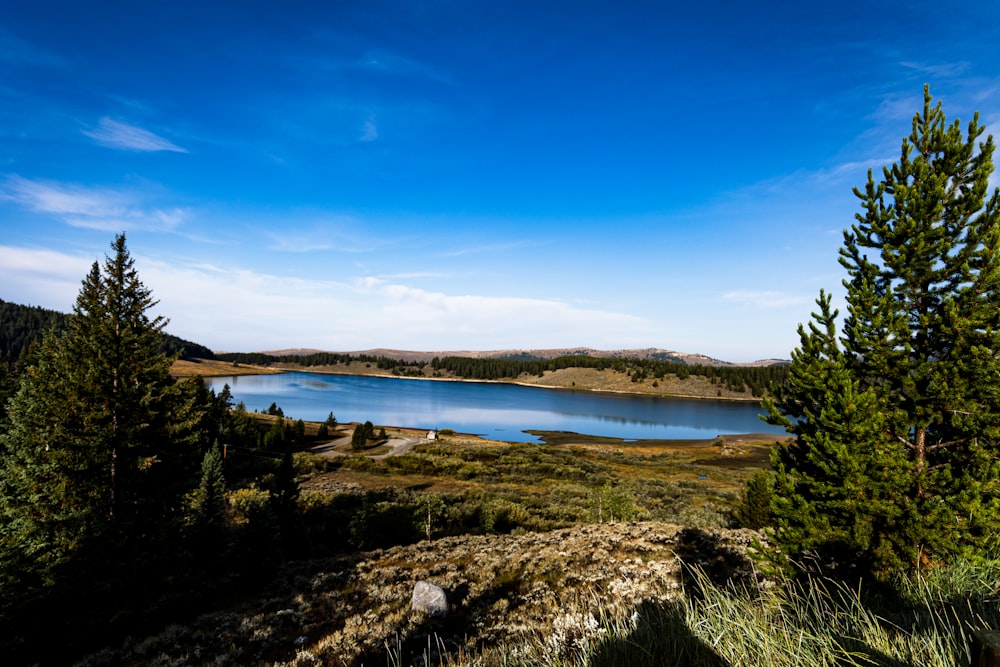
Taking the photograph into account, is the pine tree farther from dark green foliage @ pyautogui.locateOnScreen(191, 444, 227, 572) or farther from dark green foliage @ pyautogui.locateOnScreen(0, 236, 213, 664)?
dark green foliage @ pyautogui.locateOnScreen(191, 444, 227, 572)

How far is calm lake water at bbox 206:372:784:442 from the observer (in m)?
87.0

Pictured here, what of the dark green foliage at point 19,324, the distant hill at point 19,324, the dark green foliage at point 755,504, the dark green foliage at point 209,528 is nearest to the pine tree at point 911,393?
the dark green foliage at point 755,504

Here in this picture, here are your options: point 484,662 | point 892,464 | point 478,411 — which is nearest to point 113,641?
point 484,662

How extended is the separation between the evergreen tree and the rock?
8683 millimetres

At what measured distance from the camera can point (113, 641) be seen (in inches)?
469

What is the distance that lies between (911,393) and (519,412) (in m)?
103

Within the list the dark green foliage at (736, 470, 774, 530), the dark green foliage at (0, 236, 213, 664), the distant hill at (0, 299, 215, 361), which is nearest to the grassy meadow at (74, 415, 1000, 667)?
the dark green foliage at (736, 470, 774, 530)

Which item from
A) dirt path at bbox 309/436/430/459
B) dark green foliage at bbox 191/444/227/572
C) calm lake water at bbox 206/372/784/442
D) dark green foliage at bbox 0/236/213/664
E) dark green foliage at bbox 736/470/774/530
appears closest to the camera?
dark green foliage at bbox 0/236/213/664

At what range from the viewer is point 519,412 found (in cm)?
11062

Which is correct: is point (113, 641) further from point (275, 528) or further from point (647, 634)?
point (647, 634)

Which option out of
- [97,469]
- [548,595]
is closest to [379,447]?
[97,469]

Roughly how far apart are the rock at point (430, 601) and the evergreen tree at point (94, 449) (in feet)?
28.5

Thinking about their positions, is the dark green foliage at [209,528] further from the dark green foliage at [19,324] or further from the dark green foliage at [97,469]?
the dark green foliage at [19,324]

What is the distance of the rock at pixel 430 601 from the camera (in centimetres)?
1116
